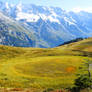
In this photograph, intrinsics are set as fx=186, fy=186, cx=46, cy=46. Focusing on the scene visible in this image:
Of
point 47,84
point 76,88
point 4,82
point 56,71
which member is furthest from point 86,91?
point 56,71

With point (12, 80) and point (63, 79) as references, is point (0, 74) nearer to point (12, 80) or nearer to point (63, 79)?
point (12, 80)

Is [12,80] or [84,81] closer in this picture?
[84,81]

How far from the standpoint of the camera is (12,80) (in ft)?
199

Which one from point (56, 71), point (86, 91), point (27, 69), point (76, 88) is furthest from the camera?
point (27, 69)

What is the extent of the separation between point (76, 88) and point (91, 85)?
3.75m

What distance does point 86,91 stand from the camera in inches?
1619

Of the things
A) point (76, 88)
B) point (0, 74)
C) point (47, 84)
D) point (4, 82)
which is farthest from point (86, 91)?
point (0, 74)

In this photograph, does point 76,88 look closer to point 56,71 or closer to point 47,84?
point 47,84

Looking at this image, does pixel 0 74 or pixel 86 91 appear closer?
pixel 86 91

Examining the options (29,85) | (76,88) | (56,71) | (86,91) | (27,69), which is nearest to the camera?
(86,91)

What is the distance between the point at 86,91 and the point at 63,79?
20.3 m

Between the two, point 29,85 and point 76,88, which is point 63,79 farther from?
point 76,88

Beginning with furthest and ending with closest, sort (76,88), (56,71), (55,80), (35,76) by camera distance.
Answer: (56,71), (35,76), (55,80), (76,88)

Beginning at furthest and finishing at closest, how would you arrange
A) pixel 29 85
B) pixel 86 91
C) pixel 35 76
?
pixel 35 76 → pixel 29 85 → pixel 86 91
